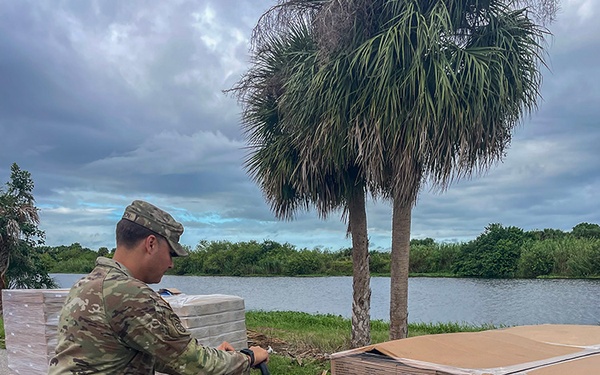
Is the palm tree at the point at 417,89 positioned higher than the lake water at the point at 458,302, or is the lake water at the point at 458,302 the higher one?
the palm tree at the point at 417,89

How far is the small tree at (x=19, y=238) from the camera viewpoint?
758 inches

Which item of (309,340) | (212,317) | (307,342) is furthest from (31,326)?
(309,340)

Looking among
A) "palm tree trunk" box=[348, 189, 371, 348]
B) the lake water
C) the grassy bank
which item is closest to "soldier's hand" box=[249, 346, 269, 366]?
the grassy bank

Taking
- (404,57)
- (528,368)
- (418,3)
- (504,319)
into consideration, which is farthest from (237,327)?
(504,319)

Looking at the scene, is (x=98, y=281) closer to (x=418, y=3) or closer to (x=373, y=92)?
(x=373, y=92)

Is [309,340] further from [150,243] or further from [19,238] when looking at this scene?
[19,238]

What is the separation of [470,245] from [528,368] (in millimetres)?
31925

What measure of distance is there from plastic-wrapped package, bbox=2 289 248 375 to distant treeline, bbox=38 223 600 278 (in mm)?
21661

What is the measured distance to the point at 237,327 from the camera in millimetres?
6293

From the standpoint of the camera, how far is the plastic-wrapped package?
19.2 feet

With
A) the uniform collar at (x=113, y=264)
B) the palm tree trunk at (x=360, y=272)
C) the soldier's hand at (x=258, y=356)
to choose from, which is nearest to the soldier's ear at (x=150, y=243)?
the uniform collar at (x=113, y=264)

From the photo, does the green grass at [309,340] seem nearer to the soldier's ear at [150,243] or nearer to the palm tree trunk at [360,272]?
the palm tree trunk at [360,272]

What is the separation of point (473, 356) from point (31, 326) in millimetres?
5114

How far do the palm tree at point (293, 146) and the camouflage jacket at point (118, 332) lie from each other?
6448 mm
